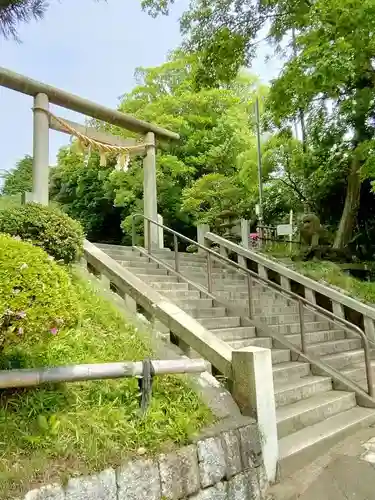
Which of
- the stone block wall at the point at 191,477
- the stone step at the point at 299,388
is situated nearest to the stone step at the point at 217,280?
the stone step at the point at 299,388

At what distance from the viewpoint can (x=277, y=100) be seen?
8742 mm

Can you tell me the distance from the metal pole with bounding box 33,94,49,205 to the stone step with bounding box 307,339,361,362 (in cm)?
501

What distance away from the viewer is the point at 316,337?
6.17 meters

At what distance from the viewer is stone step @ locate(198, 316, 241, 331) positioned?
527cm

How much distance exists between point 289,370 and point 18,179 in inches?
759

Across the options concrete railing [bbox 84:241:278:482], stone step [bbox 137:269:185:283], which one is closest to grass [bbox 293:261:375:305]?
stone step [bbox 137:269:185:283]

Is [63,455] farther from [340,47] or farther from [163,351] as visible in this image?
[340,47]

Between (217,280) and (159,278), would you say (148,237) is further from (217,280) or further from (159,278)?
(159,278)

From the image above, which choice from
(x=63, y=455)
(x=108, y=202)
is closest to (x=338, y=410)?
(x=63, y=455)

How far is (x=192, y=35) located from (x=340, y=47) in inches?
189

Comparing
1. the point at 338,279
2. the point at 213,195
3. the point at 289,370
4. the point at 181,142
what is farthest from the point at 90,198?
the point at 289,370

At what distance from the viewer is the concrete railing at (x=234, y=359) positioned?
3.12 metres

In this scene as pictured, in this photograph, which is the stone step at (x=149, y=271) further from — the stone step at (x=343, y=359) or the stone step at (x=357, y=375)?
the stone step at (x=357, y=375)

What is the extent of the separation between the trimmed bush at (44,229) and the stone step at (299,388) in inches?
110
